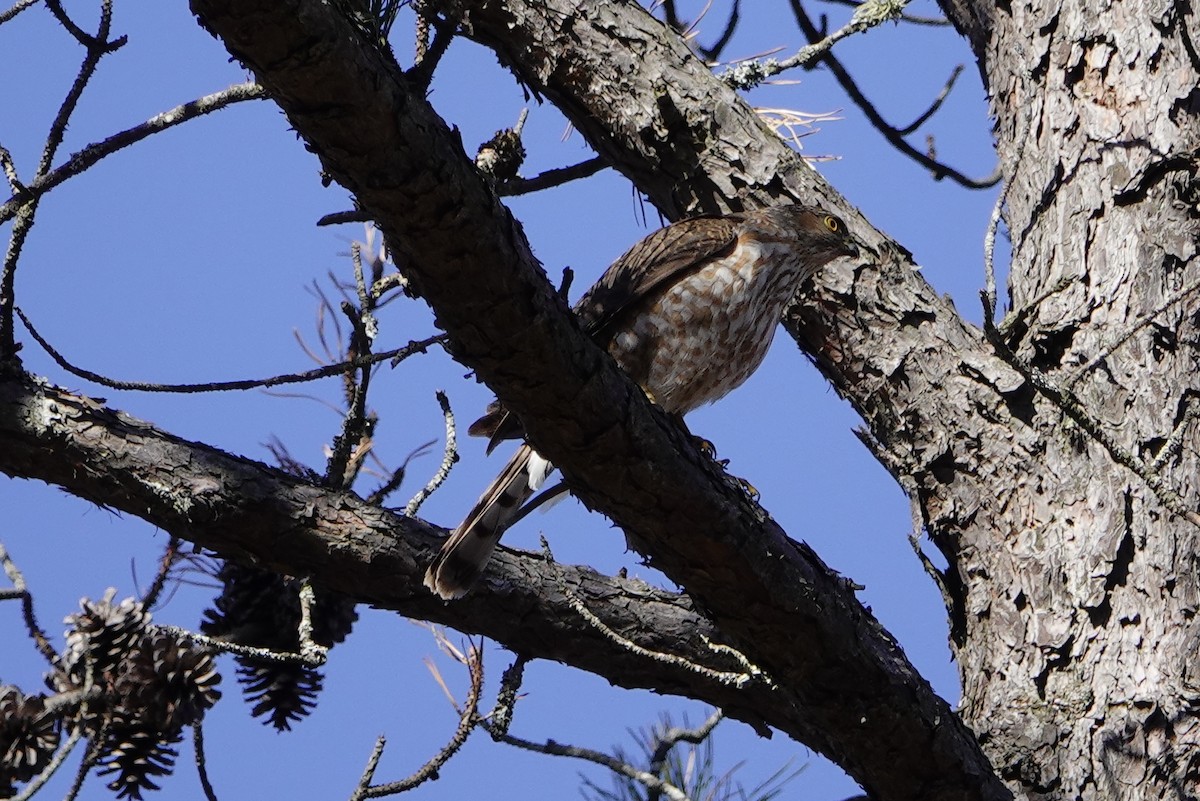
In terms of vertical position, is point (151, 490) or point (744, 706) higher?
point (151, 490)

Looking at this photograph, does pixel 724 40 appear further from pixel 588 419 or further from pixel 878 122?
pixel 588 419

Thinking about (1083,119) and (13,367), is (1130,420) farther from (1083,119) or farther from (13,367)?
(13,367)

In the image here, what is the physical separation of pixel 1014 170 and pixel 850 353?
0.84 meters

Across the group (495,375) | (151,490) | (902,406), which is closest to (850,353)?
(902,406)

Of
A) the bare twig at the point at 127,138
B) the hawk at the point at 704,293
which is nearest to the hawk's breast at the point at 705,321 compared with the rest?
the hawk at the point at 704,293

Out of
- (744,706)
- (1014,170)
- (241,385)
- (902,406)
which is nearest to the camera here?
(241,385)

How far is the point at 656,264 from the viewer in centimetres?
407

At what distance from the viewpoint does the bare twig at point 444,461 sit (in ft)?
11.2

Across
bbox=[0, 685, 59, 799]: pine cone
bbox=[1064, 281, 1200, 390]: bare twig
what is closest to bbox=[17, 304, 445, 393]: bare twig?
bbox=[0, 685, 59, 799]: pine cone

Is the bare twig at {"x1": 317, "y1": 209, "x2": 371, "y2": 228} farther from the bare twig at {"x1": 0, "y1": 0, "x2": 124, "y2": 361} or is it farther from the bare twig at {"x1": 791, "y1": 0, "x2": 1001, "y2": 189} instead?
the bare twig at {"x1": 791, "y1": 0, "x2": 1001, "y2": 189}

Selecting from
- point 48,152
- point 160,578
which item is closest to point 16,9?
point 48,152

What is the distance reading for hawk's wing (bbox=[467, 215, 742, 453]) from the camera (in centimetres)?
407

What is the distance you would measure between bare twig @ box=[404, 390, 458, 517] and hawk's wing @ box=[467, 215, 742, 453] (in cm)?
72

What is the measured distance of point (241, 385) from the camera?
9.78ft
